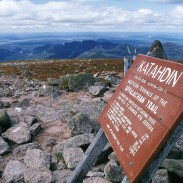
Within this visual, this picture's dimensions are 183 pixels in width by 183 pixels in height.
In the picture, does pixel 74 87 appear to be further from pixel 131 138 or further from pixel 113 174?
pixel 131 138

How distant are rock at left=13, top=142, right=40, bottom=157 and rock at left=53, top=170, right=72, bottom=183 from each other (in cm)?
187

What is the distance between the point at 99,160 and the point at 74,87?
10886 mm

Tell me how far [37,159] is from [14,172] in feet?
2.58

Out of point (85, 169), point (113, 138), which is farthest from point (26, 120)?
point (113, 138)

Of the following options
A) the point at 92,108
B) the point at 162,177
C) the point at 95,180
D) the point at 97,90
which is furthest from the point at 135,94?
the point at 97,90

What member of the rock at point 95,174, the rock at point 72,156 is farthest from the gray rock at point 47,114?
the rock at point 95,174

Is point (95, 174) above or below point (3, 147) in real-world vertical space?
above

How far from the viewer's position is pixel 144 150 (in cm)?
432

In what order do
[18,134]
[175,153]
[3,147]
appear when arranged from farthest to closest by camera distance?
1. [18,134]
2. [3,147]
3. [175,153]

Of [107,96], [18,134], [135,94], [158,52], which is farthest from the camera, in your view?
[107,96]

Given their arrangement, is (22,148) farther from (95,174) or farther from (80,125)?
(95,174)

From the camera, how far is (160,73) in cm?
525

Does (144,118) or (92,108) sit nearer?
(144,118)

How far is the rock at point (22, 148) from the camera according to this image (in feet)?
32.9
